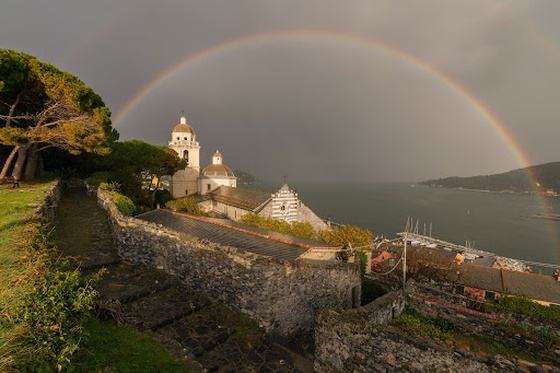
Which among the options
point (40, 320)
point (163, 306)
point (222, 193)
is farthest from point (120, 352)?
point (222, 193)

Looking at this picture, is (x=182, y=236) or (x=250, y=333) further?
(x=182, y=236)

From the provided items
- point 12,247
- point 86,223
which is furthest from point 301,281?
point 86,223

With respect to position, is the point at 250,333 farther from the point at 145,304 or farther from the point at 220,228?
the point at 220,228

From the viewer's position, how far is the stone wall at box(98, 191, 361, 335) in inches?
315

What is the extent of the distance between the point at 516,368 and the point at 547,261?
81320mm

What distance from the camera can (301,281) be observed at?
870cm

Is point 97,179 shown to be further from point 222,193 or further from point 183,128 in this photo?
point 183,128

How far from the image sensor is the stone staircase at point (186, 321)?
646 cm

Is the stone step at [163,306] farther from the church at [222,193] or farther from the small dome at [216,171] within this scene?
the small dome at [216,171]

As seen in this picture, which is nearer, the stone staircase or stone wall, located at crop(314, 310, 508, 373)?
stone wall, located at crop(314, 310, 508, 373)

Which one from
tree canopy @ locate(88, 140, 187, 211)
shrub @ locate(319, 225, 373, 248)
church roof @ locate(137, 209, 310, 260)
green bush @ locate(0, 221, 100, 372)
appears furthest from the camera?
tree canopy @ locate(88, 140, 187, 211)

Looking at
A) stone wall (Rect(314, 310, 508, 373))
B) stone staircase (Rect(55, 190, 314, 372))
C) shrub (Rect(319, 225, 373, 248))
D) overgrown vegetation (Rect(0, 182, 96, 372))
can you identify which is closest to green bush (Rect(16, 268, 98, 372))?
overgrown vegetation (Rect(0, 182, 96, 372))

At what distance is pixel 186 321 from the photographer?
753cm

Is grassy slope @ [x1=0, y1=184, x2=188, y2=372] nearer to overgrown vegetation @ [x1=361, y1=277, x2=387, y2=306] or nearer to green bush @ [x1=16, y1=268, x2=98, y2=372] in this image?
green bush @ [x1=16, y1=268, x2=98, y2=372]
